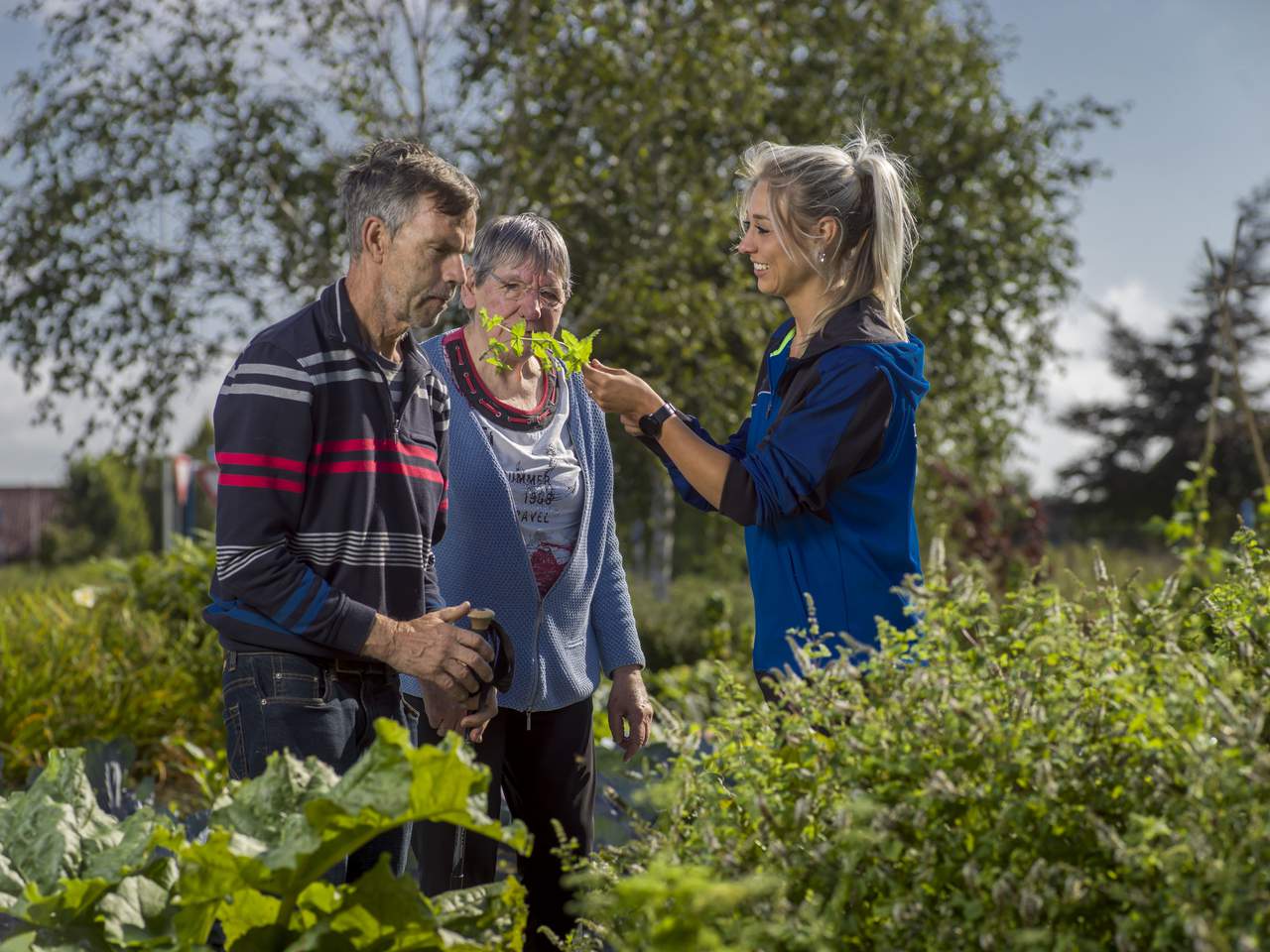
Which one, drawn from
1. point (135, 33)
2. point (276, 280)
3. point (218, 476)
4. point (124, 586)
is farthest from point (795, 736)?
point (135, 33)

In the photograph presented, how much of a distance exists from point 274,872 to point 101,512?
36.3m

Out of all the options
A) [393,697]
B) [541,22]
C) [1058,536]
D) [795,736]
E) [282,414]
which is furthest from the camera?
[1058,536]

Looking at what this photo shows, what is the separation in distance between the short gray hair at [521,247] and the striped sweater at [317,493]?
588 mm

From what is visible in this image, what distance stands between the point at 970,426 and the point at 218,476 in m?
12.6

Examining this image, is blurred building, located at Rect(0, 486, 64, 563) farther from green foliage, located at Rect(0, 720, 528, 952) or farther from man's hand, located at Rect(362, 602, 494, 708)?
green foliage, located at Rect(0, 720, 528, 952)

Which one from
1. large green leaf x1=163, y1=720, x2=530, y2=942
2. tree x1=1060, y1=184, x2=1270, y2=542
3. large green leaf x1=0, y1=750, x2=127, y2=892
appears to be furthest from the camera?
tree x1=1060, y1=184, x2=1270, y2=542

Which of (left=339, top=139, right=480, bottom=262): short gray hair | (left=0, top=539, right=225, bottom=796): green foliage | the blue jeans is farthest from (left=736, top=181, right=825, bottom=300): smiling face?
(left=0, top=539, right=225, bottom=796): green foliage

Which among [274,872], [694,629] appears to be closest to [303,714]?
[274,872]

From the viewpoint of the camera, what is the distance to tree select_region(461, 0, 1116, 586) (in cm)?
1018

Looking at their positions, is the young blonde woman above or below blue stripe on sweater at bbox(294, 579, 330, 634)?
above

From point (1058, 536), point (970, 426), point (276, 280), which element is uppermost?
point (276, 280)

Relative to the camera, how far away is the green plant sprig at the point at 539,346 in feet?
7.57

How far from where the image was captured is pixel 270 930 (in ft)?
4.68

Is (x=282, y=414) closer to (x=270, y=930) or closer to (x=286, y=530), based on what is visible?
(x=286, y=530)
